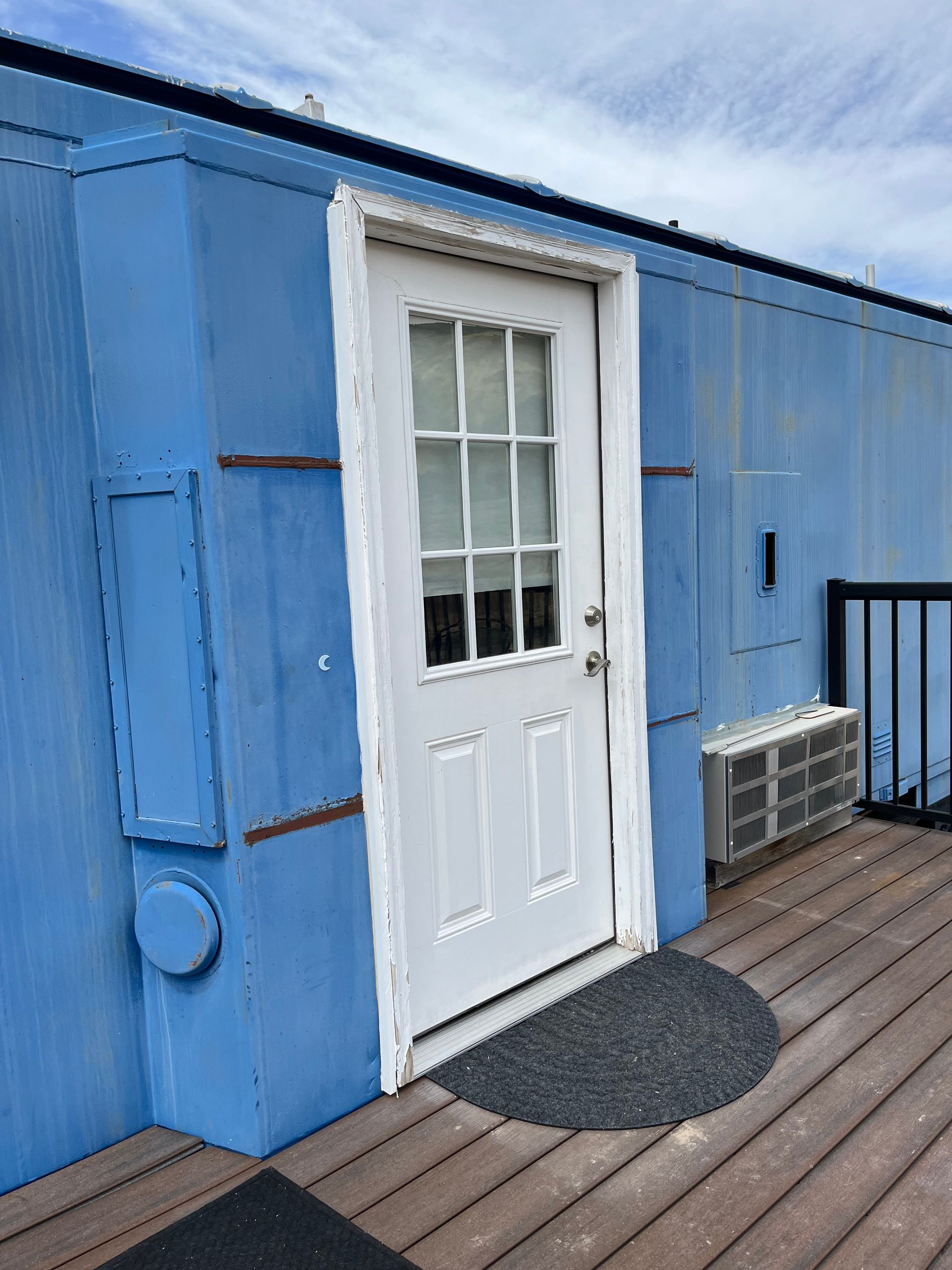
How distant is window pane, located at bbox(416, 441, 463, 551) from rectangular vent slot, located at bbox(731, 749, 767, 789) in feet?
4.89

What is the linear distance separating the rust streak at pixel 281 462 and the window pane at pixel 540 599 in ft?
2.47

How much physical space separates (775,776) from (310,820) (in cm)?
209

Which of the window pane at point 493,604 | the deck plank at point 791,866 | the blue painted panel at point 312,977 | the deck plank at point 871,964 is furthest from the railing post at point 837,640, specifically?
the blue painted panel at point 312,977

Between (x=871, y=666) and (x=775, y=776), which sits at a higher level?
(x=871, y=666)

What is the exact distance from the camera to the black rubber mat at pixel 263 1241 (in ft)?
5.51

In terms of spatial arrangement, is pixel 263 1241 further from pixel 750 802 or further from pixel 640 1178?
pixel 750 802

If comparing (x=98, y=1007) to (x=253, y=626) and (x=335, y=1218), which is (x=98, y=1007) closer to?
(x=335, y=1218)

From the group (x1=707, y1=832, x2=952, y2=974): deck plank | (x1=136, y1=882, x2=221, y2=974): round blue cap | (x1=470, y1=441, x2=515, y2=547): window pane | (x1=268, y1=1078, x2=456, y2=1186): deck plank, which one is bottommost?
(x1=707, y1=832, x2=952, y2=974): deck plank

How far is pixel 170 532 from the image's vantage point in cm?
191

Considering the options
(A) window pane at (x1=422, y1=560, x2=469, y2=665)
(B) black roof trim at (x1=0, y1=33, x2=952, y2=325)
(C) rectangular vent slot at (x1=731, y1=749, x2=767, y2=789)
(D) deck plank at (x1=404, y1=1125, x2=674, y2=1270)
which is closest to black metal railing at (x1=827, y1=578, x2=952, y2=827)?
(C) rectangular vent slot at (x1=731, y1=749, x2=767, y2=789)

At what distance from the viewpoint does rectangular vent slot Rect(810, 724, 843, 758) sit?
12.2ft

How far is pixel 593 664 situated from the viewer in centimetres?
281

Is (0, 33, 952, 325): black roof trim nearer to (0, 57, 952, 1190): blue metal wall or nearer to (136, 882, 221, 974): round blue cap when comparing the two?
(0, 57, 952, 1190): blue metal wall

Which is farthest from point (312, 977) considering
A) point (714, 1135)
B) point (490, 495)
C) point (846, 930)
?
point (846, 930)
